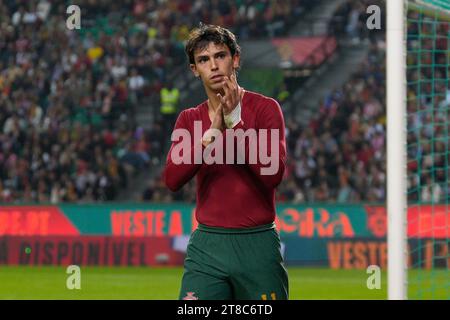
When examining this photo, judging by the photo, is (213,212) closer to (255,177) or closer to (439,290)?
(255,177)

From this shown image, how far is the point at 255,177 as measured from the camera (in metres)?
5.59

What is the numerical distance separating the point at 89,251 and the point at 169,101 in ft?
22.8

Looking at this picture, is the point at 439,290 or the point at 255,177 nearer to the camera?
the point at 255,177

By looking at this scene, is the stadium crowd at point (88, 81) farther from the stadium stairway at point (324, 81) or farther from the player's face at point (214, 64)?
the player's face at point (214, 64)

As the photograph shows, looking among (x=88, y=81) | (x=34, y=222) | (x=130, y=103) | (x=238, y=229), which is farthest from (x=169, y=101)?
(x=238, y=229)

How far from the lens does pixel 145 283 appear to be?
52.1ft

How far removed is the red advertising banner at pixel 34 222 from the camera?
770 inches

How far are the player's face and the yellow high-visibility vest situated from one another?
19784mm

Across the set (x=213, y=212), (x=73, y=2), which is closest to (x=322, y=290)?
(x=213, y=212)

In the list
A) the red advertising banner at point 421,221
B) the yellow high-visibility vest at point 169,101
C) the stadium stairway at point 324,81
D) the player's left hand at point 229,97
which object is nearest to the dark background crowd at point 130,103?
the stadium stairway at point 324,81

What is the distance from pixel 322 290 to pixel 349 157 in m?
7.56

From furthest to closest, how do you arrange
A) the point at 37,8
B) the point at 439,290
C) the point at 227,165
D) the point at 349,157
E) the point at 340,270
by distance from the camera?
the point at 37,8 < the point at 349,157 < the point at 340,270 < the point at 439,290 < the point at 227,165

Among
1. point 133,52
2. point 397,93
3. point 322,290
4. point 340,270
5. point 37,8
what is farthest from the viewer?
point 37,8

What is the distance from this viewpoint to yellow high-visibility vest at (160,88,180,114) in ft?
83.4
